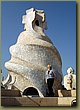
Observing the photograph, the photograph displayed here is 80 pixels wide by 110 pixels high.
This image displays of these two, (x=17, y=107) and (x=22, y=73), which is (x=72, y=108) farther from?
(x=22, y=73)

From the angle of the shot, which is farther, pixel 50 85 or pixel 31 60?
pixel 31 60

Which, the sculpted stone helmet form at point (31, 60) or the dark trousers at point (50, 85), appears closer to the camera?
the dark trousers at point (50, 85)

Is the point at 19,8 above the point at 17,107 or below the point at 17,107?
above

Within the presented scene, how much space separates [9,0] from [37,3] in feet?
1.32

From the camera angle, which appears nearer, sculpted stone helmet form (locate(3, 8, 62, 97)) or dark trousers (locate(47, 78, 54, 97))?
dark trousers (locate(47, 78, 54, 97))

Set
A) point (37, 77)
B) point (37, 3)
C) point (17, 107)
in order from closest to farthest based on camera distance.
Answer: point (17, 107) → point (37, 3) → point (37, 77)

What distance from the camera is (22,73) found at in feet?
20.1

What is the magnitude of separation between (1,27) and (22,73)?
69.0 inches

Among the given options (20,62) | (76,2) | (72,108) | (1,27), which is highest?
(76,2)

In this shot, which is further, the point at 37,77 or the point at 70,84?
the point at 37,77

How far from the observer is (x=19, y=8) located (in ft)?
15.2

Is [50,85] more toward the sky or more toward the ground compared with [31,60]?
more toward the ground

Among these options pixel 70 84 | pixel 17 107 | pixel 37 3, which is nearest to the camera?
pixel 17 107

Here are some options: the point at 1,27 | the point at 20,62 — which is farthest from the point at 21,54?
the point at 1,27
